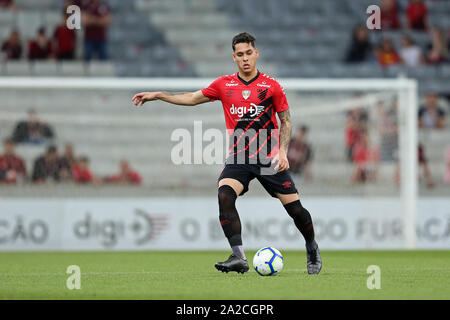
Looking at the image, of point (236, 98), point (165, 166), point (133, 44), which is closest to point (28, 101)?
point (165, 166)

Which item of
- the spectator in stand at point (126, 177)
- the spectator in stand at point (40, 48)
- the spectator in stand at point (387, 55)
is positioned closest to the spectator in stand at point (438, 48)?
the spectator in stand at point (387, 55)

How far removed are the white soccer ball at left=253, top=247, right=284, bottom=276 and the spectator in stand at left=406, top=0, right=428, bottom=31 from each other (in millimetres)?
14714

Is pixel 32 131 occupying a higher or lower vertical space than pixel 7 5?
lower

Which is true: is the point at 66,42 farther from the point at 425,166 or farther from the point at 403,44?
the point at 425,166

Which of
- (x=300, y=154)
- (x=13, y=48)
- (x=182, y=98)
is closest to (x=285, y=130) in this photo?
(x=182, y=98)

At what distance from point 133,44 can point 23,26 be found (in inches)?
102

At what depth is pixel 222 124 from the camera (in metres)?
16.5

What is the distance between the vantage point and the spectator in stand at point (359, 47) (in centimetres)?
1994

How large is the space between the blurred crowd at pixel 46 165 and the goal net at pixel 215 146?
0.18 ft


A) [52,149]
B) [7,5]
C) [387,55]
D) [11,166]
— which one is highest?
[7,5]

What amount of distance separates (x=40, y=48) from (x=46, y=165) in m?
4.79

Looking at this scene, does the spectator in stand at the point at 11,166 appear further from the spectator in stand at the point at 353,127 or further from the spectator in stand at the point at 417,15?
the spectator in stand at the point at 417,15

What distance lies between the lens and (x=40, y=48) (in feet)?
62.5
